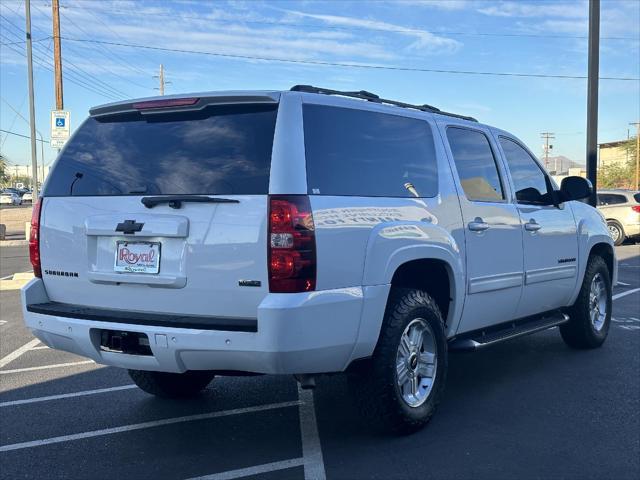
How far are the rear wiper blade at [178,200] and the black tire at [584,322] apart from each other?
4.13 m

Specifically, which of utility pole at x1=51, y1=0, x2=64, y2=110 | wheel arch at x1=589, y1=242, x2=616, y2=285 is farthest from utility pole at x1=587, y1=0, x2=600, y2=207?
utility pole at x1=51, y1=0, x2=64, y2=110

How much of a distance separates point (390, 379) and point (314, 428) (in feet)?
2.37

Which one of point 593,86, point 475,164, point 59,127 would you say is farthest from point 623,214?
point 475,164

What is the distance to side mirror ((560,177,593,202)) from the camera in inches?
240

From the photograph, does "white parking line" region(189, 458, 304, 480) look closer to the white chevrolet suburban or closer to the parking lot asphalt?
the parking lot asphalt

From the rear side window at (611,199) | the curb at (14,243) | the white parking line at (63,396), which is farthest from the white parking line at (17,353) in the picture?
the rear side window at (611,199)

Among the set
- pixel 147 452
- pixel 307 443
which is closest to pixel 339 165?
pixel 307 443

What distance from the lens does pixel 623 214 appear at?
20.6 metres

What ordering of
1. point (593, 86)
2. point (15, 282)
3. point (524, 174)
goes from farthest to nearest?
1. point (593, 86)
2. point (15, 282)
3. point (524, 174)

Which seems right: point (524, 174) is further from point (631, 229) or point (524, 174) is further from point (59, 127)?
point (631, 229)

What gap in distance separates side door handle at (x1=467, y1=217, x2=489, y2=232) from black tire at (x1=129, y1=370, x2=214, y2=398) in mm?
2117

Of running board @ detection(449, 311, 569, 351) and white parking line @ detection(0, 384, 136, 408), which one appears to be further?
white parking line @ detection(0, 384, 136, 408)

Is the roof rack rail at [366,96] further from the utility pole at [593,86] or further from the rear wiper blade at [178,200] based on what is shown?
the utility pole at [593,86]

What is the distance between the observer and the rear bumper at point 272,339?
3.56 m
